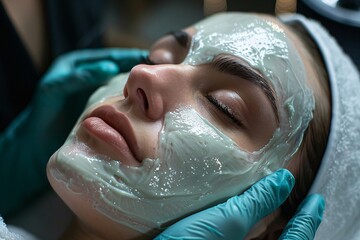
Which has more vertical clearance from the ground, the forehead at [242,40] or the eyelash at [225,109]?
the forehead at [242,40]

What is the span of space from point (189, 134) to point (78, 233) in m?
0.37

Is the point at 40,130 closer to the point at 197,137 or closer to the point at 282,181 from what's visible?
the point at 197,137

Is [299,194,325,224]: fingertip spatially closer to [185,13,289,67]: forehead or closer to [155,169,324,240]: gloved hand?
[155,169,324,240]: gloved hand

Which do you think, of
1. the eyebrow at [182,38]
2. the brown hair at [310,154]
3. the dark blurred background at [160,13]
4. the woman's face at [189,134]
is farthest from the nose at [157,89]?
the dark blurred background at [160,13]

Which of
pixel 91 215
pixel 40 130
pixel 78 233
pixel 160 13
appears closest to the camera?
pixel 91 215

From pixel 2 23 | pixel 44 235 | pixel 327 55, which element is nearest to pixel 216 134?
pixel 327 55

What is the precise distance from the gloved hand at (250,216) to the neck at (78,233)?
0.68ft

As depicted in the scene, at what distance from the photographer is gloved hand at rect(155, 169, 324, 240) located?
94cm

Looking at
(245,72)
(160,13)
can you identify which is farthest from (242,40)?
(160,13)

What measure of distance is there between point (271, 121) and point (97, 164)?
39 cm

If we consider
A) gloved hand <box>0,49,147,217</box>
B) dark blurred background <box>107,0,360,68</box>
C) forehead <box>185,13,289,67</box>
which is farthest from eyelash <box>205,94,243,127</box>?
dark blurred background <box>107,0,360,68</box>

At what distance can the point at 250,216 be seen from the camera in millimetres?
977

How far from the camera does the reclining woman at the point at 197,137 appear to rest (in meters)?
0.96

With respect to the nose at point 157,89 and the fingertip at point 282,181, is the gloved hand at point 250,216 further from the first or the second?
the nose at point 157,89
